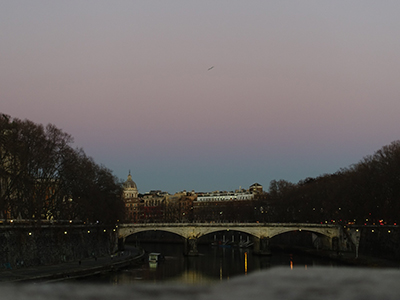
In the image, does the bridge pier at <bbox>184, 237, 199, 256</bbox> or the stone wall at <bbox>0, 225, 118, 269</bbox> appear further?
the bridge pier at <bbox>184, 237, 199, 256</bbox>

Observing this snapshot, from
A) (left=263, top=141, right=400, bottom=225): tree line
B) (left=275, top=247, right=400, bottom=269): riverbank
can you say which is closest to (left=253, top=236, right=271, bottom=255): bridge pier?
(left=275, top=247, right=400, bottom=269): riverbank

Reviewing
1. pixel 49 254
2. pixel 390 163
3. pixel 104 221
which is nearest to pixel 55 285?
pixel 49 254

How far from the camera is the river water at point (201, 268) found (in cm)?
6581

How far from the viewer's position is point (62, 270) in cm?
6250

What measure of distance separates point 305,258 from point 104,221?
34653mm

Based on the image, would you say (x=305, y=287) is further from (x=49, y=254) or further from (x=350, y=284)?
(x=49, y=254)

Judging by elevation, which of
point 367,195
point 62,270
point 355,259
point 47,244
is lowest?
point 62,270

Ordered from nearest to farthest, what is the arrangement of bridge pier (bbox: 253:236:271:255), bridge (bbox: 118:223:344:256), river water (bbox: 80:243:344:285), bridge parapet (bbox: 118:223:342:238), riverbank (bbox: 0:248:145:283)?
1. riverbank (bbox: 0:248:145:283)
2. river water (bbox: 80:243:344:285)
3. bridge (bbox: 118:223:344:256)
4. bridge pier (bbox: 253:236:271:255)
5. bridge parapet (bbox: 118:223:342:238)

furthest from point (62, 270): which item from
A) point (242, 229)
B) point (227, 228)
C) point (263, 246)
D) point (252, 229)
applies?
point (263, 246)

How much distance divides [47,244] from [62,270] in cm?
987

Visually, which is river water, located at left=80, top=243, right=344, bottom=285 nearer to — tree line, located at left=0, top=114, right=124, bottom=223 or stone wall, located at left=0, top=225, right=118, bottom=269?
stone wall, located at left=0, top=225, right=118, bottom=269

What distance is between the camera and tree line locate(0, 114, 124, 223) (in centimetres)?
7450

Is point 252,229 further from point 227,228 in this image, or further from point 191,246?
point 191,246

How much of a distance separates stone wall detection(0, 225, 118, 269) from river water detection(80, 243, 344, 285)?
8357 millimetres
